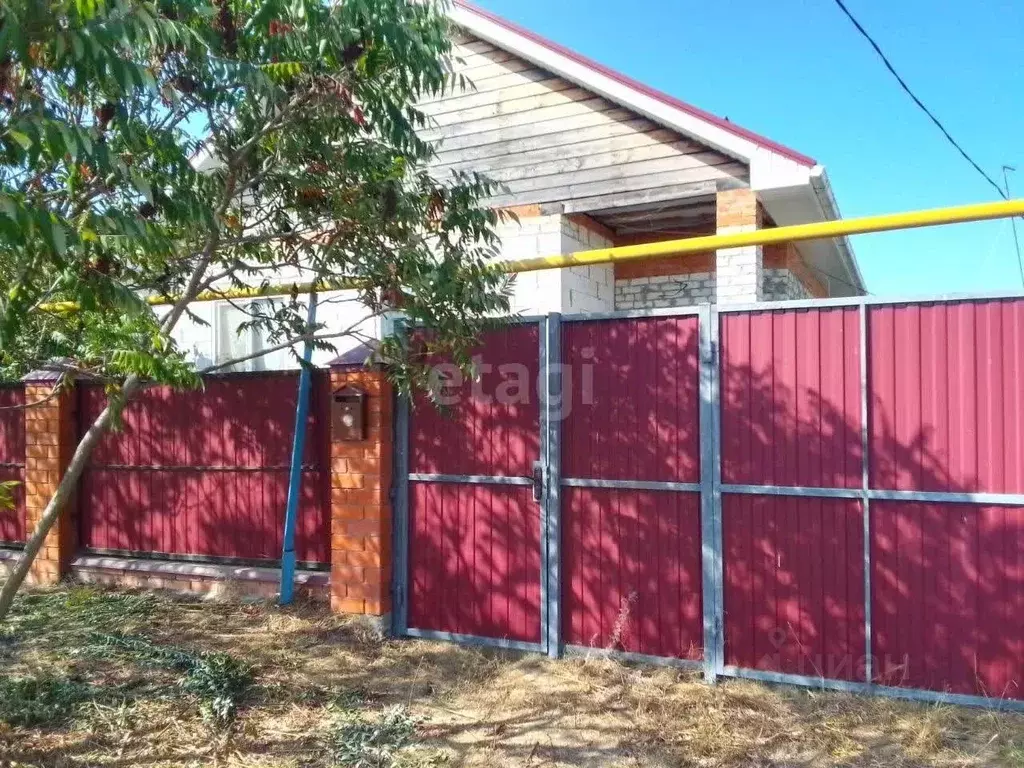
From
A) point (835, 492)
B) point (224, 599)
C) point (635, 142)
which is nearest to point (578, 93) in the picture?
point (635, 142)

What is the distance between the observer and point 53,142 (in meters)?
1.94

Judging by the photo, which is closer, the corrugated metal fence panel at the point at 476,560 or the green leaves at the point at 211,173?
the green leaves at the point at 211,173

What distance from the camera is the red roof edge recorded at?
6.16 metres

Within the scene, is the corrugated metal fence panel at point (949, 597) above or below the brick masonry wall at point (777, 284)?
below

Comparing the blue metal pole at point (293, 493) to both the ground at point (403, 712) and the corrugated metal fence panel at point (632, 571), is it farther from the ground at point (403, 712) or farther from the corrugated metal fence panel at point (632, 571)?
the corrugated metal fence panel at point (632, 571)

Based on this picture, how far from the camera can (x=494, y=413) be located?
4504mm

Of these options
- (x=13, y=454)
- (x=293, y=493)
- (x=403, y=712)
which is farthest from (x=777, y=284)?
(x=13, y=454)

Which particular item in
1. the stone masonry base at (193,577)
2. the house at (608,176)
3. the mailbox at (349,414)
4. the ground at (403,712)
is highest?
the house at (608,176)

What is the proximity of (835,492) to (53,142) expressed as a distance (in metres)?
3.54

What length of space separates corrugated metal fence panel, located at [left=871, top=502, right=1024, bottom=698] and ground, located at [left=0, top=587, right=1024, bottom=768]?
0.57ft

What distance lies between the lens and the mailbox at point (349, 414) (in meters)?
4.68

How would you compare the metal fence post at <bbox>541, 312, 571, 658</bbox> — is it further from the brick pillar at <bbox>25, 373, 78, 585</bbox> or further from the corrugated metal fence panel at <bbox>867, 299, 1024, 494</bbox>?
the brick pillar at <bbox>25, 373, 78, 585</bbox>

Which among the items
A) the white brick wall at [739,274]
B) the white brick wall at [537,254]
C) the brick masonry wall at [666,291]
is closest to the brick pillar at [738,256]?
the white brick wall at [739,274]

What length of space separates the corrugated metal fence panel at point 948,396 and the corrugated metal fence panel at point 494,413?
1.79 metres
